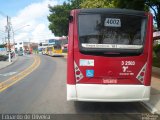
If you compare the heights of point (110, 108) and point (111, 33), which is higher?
point (111, 33)

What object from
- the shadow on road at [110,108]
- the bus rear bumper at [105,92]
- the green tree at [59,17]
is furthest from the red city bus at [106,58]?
the green tree at [59,17]

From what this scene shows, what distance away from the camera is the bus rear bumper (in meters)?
9.62

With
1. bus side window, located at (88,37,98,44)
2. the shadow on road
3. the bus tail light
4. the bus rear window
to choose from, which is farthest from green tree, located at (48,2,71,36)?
the bus tail light

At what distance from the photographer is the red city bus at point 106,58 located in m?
9.66

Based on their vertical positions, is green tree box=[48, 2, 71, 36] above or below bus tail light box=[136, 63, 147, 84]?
above

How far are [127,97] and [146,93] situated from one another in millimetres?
584

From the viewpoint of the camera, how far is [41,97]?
507 inches

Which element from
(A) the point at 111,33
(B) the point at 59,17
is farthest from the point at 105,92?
(B) the point at 59,17

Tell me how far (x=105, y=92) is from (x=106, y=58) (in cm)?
95

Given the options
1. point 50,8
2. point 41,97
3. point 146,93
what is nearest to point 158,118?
point 146,93

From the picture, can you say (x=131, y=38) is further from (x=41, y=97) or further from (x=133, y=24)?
(x=41, y=97)

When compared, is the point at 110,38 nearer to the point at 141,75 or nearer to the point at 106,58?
the point at 106,58

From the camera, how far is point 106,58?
969cm

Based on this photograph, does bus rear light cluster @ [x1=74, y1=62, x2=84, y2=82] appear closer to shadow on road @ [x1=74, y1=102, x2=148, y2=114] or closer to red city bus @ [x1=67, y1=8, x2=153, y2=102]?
red city bus @ [x1=67, y1=8, x2=153, y2=102]
